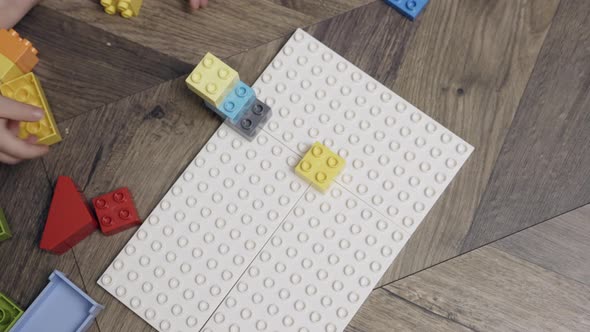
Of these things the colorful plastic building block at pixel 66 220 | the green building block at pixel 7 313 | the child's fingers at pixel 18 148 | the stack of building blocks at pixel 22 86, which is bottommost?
the green building block at pixel 7 313

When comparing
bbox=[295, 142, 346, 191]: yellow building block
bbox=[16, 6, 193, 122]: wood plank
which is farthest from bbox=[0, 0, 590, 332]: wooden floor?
bbox=[295, 142, 346, 191]: yellow building block

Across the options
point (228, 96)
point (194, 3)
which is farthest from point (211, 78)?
point (194, 3)

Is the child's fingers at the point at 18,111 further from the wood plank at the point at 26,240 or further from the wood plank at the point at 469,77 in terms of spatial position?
the wood plank at the point at 469,77

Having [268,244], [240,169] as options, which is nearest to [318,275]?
[268,244]

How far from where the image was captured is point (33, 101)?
2.67 ft

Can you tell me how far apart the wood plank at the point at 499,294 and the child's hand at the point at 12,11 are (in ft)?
2.24

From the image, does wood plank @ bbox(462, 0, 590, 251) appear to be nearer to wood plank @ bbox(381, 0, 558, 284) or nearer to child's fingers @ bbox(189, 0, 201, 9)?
wood plank @ bbox(381, 0, 558, 284)

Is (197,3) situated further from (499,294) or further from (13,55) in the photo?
(499,294)

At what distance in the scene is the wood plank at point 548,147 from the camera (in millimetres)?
813

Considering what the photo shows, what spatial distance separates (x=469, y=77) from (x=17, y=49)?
67cm

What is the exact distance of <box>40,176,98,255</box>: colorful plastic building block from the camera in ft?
2.53

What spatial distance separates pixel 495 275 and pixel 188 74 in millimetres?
540

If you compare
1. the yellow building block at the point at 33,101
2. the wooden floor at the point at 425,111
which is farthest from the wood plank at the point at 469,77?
the yellow building block at the point at 33,101

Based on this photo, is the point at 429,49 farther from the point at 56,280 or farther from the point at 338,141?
the point at 56,280
